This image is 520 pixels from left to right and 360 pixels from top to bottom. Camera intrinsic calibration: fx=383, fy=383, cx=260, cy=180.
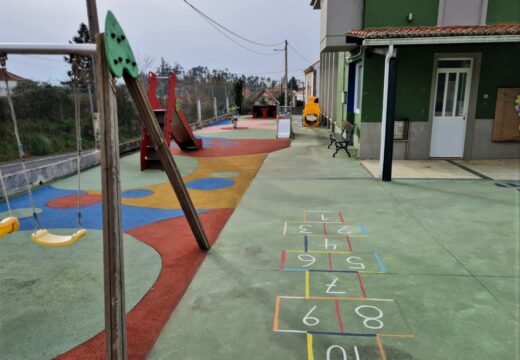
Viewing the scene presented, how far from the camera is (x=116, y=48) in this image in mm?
2826

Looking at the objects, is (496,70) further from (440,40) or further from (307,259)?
(307,259)

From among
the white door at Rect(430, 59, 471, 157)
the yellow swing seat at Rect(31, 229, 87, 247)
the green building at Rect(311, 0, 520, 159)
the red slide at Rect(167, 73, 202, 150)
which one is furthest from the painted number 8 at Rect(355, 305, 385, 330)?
the red slide at Rect(167, 73, 202, 150)

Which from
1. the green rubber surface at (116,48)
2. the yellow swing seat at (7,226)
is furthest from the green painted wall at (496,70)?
the yellow swing seat at (7,226)

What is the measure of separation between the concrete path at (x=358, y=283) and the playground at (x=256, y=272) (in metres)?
0.02

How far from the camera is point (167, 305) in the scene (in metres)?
3.78

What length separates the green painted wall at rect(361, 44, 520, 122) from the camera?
10.1 m

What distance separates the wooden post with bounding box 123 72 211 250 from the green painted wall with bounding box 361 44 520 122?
7371 mm

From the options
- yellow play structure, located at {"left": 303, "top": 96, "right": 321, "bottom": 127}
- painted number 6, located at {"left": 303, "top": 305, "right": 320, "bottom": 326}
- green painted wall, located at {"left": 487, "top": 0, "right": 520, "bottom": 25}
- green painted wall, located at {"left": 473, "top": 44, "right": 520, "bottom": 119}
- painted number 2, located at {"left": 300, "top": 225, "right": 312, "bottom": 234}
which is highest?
green painted wall, located at {"left": 487, "top": 0, "right": 520, "bottom": 25}

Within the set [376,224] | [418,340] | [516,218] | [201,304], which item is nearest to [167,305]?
[201,304]

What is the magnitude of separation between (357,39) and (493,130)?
462cm

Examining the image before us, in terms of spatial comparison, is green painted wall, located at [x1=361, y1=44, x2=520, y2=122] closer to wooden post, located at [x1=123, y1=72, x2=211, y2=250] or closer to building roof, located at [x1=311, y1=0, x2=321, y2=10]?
wooden post, located at [x1=123, y1=72, x2=211, y2=250]

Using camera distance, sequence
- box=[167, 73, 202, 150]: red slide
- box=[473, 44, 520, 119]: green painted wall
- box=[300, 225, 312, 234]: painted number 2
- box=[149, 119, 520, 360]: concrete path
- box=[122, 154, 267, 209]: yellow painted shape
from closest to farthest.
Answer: box=[149, 119, 520, 360]: concrete path → box=[300, 225, 312, 234]: painted number 2 → box=[122, 154, 267, 209]: yellow painted shape → box=[473, 44, 520, 119]: green painted wall → box=[167, 73, 202, 150]: red slide

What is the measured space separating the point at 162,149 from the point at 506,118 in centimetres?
996

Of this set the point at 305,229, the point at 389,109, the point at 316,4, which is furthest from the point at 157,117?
the point at 316,4
